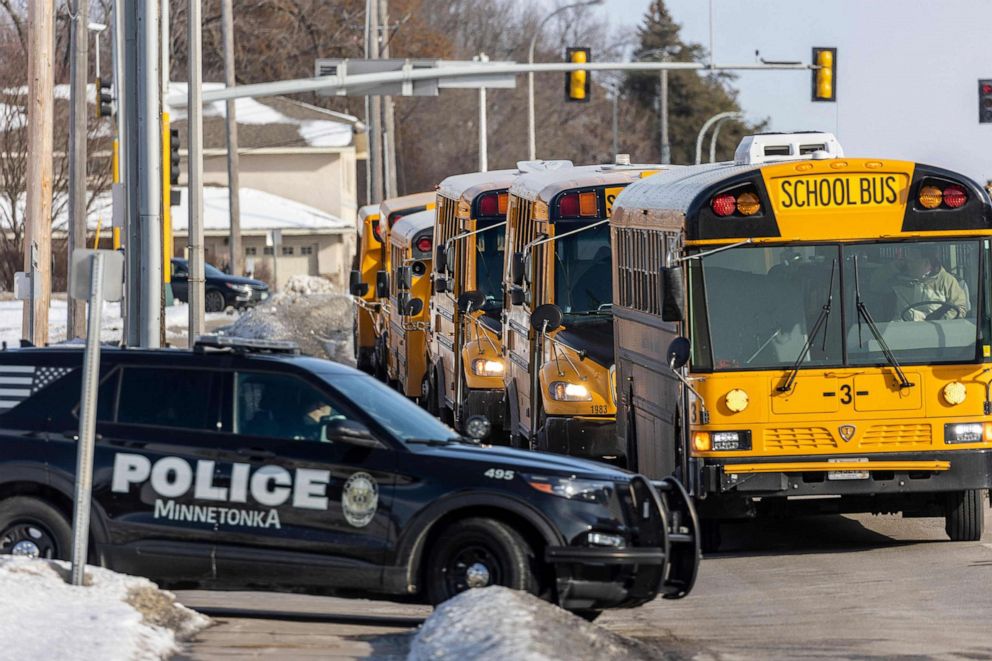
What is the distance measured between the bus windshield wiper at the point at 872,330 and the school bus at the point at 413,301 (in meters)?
12.8

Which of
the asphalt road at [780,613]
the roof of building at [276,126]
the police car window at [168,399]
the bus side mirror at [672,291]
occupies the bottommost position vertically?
the asphalt road at [780,613]

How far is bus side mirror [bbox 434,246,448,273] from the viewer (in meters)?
22.6

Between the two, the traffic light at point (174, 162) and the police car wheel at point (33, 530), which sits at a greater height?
the traffic light at point (174, 162)

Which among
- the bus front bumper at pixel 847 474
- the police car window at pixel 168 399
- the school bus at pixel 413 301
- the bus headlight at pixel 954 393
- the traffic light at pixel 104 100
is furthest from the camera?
the traffic light at pixel 104 100

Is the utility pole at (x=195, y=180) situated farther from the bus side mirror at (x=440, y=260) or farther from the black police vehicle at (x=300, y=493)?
the black police vehicle at (x=300, y=493)

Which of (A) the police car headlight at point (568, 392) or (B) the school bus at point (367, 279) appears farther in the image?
(B) the school bus at point (367, 279)

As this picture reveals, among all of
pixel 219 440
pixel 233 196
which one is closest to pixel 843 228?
pixel 219 440

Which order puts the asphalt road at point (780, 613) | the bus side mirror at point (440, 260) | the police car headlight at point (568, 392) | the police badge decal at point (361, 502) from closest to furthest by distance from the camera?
1. the asphalt road at point (780, 613)
2. the police badge decal at point (361, 502)
3. the police car headlight at point (568, 392)
4. the bus side mirror at point (440, 260)

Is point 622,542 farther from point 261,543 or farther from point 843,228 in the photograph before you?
point 843,228

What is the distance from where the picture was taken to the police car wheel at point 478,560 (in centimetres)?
997

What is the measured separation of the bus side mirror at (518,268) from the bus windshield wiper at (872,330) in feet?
17.1

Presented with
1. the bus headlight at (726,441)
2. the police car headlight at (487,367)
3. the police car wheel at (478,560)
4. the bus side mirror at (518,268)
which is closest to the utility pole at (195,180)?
the police car headlight at (487,367)

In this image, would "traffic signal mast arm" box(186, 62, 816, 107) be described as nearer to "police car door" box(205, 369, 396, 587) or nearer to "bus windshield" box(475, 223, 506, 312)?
"bus windshield" box(475, 223, 506, 312)

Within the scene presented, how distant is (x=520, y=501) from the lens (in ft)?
32.6
